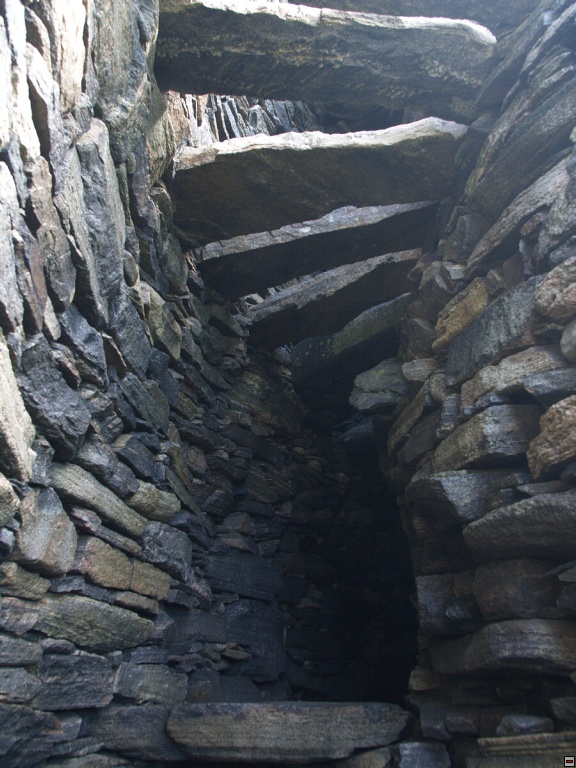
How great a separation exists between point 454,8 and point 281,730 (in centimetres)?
735

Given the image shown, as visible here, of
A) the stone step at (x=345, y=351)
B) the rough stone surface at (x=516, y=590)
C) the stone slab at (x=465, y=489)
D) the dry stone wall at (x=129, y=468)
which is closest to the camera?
the dry stone wall at (x=129, y=468)

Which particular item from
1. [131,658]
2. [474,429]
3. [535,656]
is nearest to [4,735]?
[131,658]

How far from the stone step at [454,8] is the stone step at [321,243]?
202 cm

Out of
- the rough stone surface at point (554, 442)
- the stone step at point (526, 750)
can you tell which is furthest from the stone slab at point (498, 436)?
the stone step at point (526, 750)

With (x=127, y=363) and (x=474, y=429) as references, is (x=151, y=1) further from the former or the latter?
(x=474, y=429)

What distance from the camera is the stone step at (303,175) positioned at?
5.89 m

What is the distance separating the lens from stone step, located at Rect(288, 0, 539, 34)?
20.6ft

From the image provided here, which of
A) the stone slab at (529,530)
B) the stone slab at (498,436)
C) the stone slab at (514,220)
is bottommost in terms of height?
the stone slab at (529,530)

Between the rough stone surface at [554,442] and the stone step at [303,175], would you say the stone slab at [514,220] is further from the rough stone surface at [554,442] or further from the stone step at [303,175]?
the rough stone surface at [554,442]

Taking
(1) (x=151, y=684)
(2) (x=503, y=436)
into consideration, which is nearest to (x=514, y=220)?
(2) (x=503, y=436)

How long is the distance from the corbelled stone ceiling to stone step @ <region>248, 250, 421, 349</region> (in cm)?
4

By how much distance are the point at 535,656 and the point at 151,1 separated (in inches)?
223

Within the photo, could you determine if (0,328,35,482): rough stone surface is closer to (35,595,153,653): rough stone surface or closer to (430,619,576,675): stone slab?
(35,595,153,653): rough stone surface

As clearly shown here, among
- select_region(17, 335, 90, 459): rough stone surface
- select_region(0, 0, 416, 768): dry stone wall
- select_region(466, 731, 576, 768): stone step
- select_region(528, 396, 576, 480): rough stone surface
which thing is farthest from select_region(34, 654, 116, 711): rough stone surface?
select_region(528, 396, 576, 480): rough stone surface
